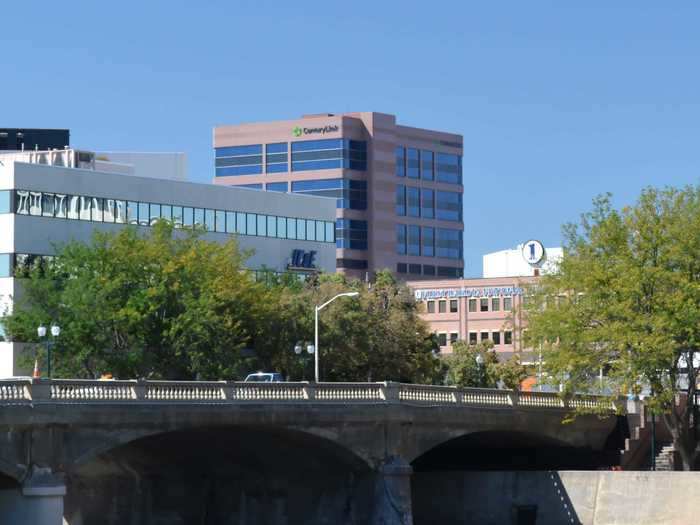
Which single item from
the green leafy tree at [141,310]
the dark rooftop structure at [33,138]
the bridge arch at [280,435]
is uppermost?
the dark rooftop structure at [33,138]

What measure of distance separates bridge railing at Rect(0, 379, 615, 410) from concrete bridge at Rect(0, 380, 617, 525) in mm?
76

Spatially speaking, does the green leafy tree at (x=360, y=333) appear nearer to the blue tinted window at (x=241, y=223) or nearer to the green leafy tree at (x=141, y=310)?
the green leafy tree at (x=141, y=310)

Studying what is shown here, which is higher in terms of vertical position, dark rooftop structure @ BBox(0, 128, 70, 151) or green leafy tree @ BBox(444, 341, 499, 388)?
dark rooftop structure @ BBox(0, 128, 70, 151)

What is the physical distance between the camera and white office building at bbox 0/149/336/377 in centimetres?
10775

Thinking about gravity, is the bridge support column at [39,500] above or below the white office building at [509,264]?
below

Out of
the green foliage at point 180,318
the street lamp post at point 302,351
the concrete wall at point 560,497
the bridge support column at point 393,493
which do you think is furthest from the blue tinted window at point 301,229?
the bridge support column at point 393,493

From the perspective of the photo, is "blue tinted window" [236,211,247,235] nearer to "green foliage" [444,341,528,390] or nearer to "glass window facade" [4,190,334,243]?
"glass window facade" [4,190,334,243]

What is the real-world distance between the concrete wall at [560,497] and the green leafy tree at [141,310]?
1456 cm

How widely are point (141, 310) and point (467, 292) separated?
83.5 m

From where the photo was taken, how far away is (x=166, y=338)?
96.6 meters

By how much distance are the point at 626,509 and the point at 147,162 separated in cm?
6971

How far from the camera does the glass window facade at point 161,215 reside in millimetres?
109312

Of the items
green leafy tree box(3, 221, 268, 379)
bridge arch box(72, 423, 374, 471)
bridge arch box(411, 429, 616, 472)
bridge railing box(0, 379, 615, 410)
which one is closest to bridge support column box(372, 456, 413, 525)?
bridge arch box(72, 423, 374, 471)

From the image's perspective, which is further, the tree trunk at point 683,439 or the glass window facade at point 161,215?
the glass window facade at point 161,215
